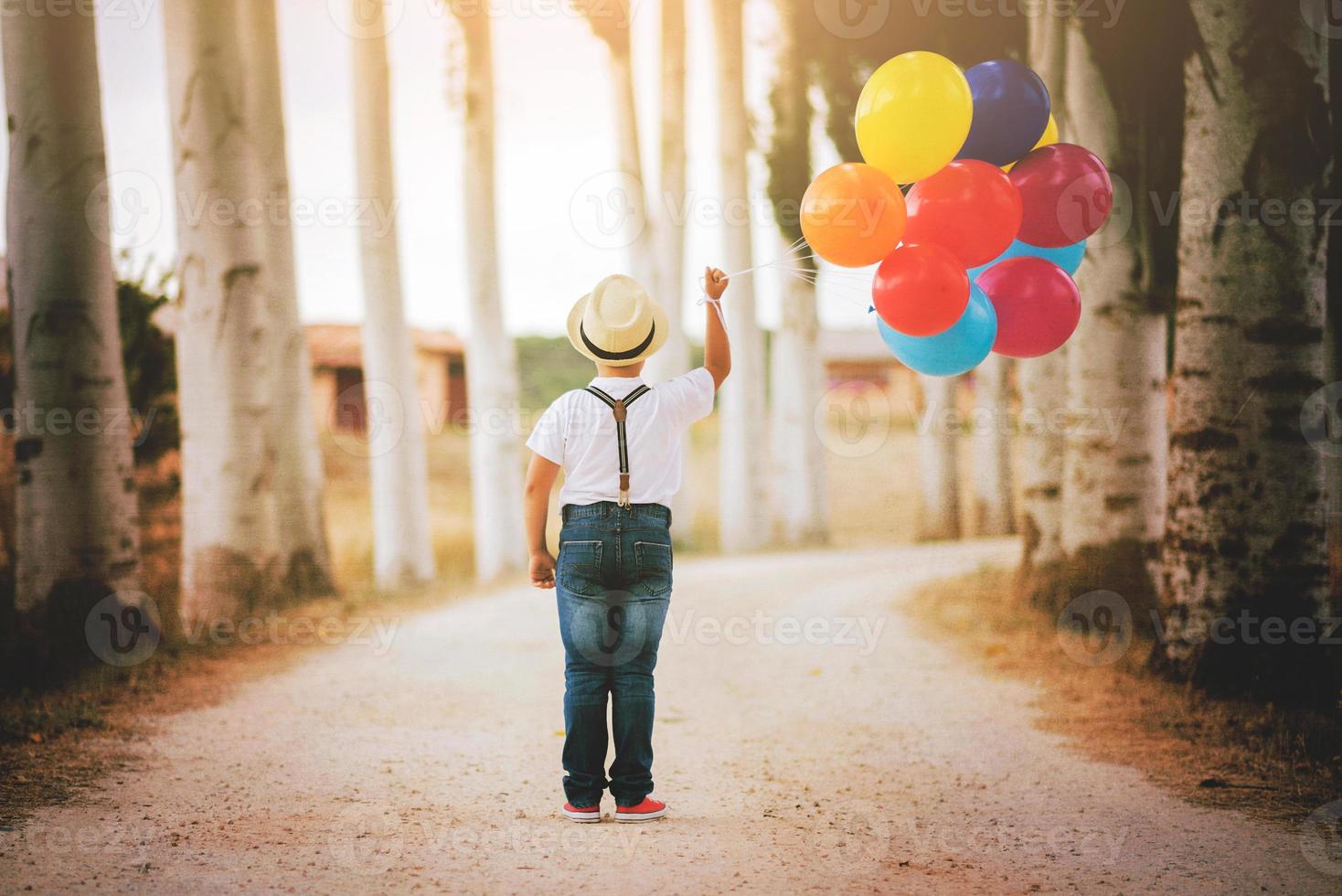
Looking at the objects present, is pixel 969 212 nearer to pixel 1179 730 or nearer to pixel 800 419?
pixel 1179 730

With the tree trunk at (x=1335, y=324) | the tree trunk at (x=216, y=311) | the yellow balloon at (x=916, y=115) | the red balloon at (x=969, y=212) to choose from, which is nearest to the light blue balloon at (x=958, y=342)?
the red balloon at (x=969, y=212)

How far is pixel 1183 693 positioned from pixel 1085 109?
4.29 meters

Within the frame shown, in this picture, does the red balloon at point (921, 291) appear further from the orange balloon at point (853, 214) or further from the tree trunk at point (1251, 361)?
the tree trunk at point (1251, 361)

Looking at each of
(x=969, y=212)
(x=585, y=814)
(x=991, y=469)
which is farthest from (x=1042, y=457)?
(x=991, y=469)

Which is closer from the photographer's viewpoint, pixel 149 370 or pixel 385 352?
pixel 149 370

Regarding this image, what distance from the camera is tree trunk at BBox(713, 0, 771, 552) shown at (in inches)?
590

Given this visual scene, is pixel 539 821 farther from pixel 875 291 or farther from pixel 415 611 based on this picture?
pixel 415 611

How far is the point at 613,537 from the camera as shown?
3.76 m

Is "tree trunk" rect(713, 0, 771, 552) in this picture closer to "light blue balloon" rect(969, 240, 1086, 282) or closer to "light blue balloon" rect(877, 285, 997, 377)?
"light blue balloon" rect(969, 240, 1086, 282)

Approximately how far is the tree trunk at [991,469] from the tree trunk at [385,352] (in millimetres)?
9221

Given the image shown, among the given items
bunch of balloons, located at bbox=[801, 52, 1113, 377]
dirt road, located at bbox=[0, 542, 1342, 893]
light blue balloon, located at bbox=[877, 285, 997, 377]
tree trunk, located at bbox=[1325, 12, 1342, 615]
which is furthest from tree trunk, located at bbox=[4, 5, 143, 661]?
tree trunk, located at bbox=[1325, 12, 1342, 615]

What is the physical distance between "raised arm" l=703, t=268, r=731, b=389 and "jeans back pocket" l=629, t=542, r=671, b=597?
662 mm

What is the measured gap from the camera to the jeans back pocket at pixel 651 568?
3.78 meters

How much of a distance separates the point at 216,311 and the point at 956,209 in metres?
5.84
